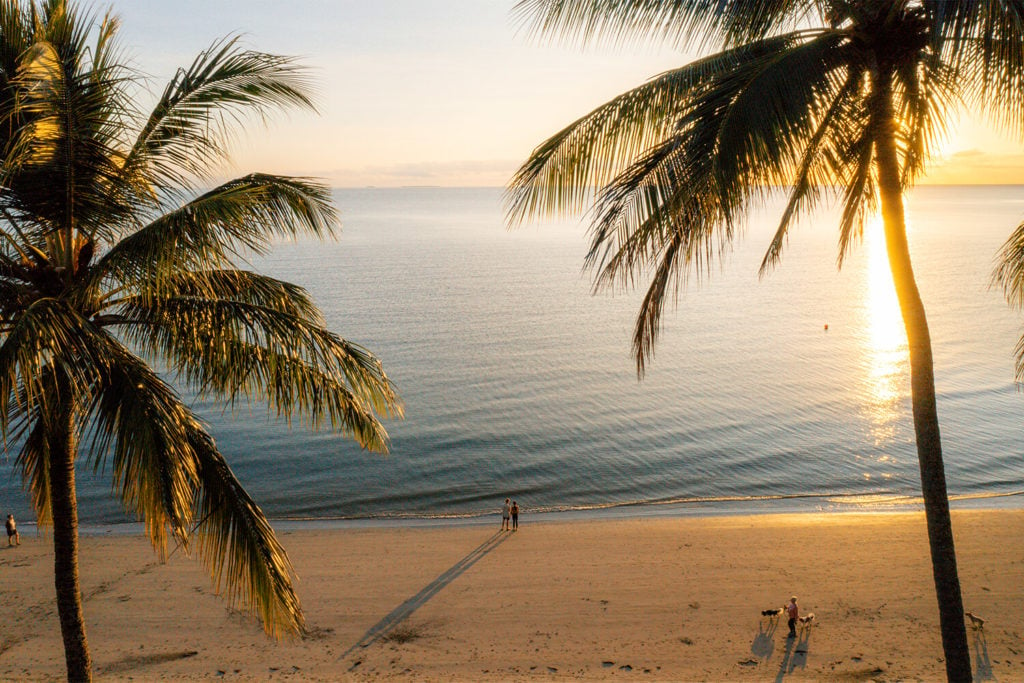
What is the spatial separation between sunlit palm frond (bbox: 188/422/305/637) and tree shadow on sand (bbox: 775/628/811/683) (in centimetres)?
1079

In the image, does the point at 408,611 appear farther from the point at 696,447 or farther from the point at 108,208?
the point at 696,447

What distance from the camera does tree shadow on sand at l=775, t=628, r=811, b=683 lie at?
13.8 m

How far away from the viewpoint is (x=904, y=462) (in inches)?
1267

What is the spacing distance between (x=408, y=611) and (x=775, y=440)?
22.7 m

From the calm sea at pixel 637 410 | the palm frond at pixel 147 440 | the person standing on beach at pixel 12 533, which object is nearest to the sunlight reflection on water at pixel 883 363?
the calm sea at pixel 637 410

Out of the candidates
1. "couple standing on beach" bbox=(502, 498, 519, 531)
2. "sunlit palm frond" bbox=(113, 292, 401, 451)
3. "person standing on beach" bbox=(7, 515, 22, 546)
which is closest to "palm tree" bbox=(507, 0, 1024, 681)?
"sunlit palm frond" bbox=(113, 292, 401, 451)

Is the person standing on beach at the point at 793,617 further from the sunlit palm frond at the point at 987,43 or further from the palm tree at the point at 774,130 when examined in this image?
the sunlit palm frond at the point at 987,43

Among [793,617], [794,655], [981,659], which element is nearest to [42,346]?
[794,655]

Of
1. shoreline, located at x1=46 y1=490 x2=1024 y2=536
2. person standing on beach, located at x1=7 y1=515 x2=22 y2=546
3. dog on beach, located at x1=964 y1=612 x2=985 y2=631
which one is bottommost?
shoreline, located at x1=46 y1=490 x2=1024 y2=536

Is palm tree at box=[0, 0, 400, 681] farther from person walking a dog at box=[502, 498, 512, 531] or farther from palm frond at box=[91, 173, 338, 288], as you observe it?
person walking a dog at box=[502, 498, 512, 531]

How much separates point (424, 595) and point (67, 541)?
1264cm

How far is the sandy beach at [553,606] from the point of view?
1417 centimetres

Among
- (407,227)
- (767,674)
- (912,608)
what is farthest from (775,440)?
(407,227)

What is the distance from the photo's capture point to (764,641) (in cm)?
1504
